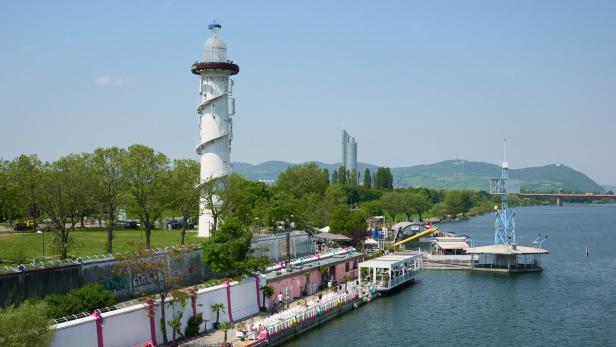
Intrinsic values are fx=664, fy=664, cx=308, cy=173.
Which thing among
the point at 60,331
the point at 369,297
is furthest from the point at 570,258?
the point at 60,331

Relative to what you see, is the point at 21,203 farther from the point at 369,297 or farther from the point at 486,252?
the point at 486,252

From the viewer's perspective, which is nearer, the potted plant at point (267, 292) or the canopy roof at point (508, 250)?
the potted plant at point (267, 292)

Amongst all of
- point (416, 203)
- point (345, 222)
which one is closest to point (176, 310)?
point (345, 222)

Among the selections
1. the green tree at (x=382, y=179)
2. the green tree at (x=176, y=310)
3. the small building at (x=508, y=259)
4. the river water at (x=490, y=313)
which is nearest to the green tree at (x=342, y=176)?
the green tree at (x=382, y=179)

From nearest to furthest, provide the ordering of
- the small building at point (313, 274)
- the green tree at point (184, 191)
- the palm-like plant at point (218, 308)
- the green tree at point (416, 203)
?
the palm-like plant at point (218, 308) < the small building at point (313, 274) < the green tree at point (184, 191) < the green tree at point (416, 203)

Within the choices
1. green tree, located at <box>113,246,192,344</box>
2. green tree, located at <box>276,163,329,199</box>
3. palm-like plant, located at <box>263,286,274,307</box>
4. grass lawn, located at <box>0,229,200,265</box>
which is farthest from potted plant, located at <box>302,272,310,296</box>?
green tree, located at <box>276,163,329,199</box>

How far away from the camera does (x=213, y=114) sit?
70.3 meters

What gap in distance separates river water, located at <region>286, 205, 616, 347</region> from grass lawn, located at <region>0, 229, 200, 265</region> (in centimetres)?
1735

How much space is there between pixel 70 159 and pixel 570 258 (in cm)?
6203

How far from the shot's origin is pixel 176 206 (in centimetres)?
6700

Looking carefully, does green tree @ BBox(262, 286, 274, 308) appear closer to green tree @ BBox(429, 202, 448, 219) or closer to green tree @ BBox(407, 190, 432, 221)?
green tree @ BBox(407, 190, 432, 221)

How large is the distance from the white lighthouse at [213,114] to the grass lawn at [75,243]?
20.1 feet

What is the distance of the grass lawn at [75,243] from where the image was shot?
47.0 metres

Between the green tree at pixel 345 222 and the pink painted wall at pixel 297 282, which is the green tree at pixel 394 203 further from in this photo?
the pink painted wall at pixel 297 282
